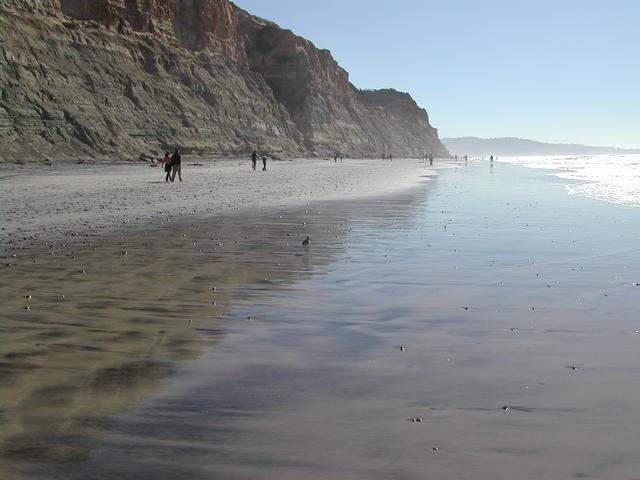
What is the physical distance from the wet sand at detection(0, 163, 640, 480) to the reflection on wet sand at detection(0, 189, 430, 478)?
0.02 meters

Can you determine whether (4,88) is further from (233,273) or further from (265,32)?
(265,32)

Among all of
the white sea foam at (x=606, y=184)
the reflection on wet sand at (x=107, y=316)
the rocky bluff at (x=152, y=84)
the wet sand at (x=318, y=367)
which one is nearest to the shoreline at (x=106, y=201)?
the reflection on wet sand at (x=107, y=316)

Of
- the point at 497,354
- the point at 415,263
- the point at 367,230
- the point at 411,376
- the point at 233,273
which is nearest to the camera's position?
the point at 411,376

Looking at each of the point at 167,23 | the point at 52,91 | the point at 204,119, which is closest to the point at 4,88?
the point at 52,91

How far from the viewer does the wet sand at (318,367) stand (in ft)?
11.8

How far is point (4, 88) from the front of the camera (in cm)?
4322

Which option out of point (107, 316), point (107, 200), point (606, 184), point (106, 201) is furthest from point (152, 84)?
point (107, 316)

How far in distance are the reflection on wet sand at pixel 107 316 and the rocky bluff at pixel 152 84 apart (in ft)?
103

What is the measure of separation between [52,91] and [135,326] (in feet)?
151

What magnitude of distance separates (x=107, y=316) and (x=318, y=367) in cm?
262

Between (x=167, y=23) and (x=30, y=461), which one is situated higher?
(x=167, y=23)

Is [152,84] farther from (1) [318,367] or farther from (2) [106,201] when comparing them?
(1) [318,367]

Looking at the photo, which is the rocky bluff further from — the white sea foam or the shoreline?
the white sea foam

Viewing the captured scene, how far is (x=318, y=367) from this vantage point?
523 centimetres
